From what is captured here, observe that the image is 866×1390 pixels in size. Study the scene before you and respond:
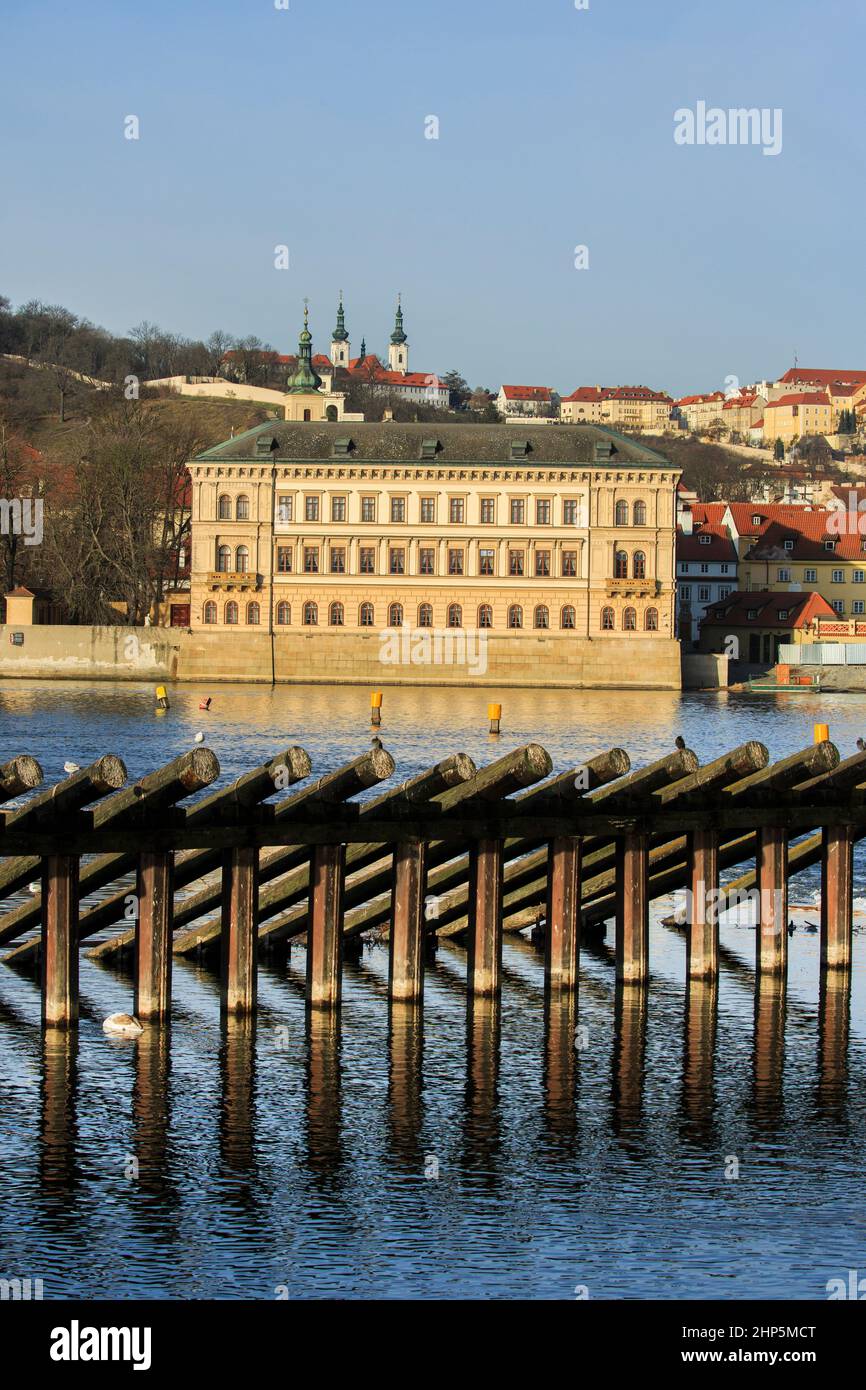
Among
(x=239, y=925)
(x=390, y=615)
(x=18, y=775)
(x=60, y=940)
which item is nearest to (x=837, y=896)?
(x=239, y=925)

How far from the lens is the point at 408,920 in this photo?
23094 mm

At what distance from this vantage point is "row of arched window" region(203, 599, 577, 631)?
405ft

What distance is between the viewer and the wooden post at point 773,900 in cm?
2553

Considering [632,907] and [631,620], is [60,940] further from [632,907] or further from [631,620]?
[631,620]

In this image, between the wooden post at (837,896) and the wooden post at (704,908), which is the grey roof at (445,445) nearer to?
the wooden post at (837,896)

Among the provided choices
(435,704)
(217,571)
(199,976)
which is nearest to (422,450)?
(217,571)

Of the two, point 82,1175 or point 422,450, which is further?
point 422,450

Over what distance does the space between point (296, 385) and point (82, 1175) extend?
144 m

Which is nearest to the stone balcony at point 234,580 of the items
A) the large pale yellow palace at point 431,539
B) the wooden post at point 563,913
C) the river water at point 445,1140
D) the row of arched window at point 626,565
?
the large pale yellow palace at point 431,539

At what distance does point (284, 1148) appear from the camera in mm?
19328

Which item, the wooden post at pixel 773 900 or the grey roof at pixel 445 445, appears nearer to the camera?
the wooden post at pixel 773 900

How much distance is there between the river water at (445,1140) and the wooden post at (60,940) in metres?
0.47

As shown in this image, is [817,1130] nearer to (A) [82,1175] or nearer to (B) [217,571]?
(A) [82,1175]
